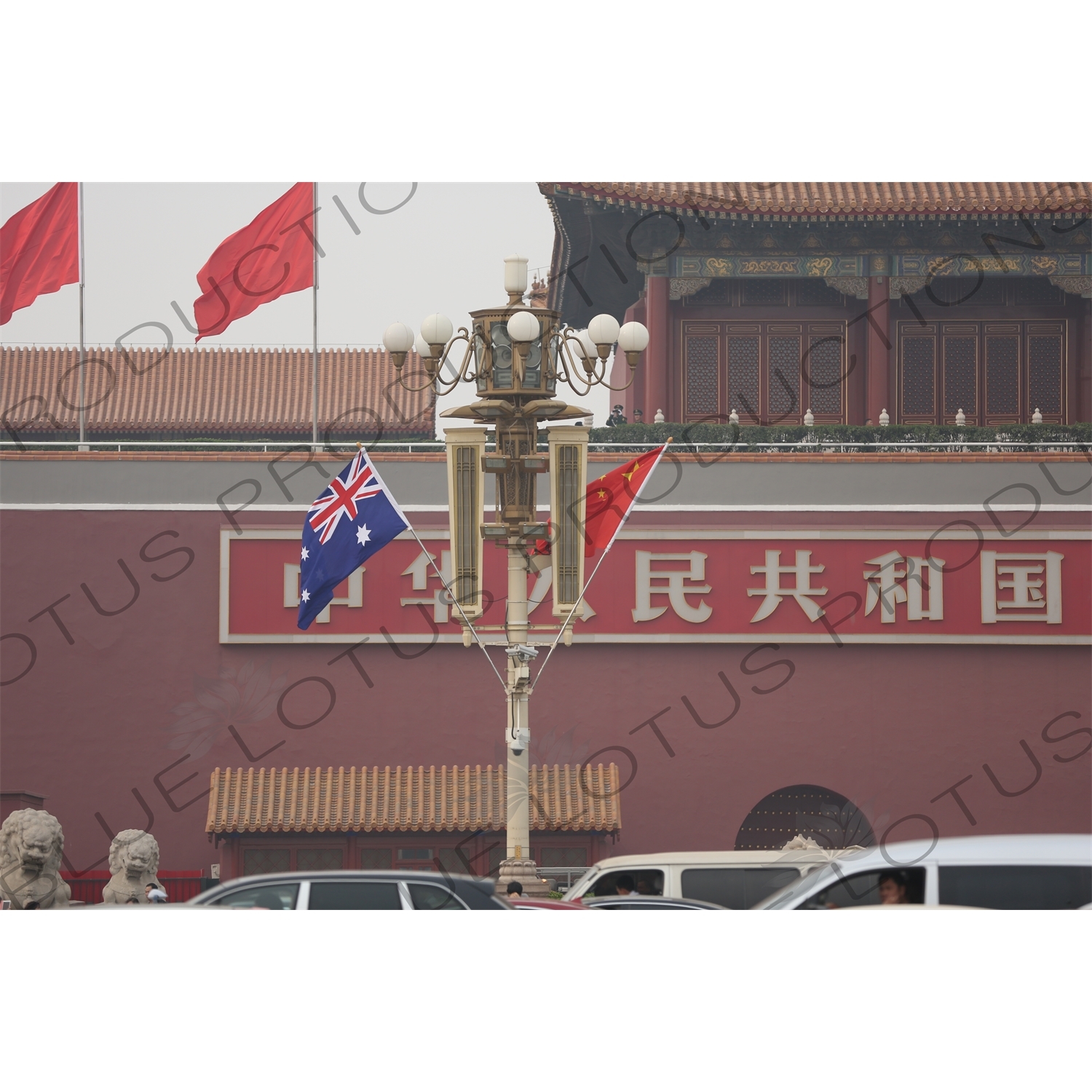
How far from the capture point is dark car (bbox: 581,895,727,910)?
9367 mm

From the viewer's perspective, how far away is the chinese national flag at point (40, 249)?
50.2 feet

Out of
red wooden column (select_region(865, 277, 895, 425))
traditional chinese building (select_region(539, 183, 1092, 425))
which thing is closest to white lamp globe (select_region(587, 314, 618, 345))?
traditional chinese building (select_region(539, 183, 1092, 425))

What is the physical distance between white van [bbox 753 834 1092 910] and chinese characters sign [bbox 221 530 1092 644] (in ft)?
Answer: 23.2

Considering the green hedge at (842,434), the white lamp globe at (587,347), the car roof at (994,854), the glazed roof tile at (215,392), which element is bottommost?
the car roof at (994,854)

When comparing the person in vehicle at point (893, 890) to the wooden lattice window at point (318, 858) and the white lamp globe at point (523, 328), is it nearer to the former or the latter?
the white lamp globe at point (523, 328)

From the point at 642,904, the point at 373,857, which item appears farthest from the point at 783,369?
the point at 642,904

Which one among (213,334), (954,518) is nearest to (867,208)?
(954,518)

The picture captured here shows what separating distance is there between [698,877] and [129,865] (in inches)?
154

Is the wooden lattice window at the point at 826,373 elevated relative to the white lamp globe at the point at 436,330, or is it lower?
elevated

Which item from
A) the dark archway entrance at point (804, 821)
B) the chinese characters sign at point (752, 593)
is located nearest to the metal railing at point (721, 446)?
the chinese characters sign at point (752, 593)

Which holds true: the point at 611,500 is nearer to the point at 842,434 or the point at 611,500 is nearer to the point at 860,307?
the point at 842,434

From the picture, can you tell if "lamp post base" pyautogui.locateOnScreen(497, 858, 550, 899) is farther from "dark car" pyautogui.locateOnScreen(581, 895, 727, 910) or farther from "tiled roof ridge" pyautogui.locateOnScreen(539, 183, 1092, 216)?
"tiled roof ridge" pyautogui.locateOnScreen(539, 183, 1092, 216)

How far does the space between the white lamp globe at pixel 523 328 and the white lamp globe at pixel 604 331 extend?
557mm

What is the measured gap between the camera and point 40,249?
1537cm
